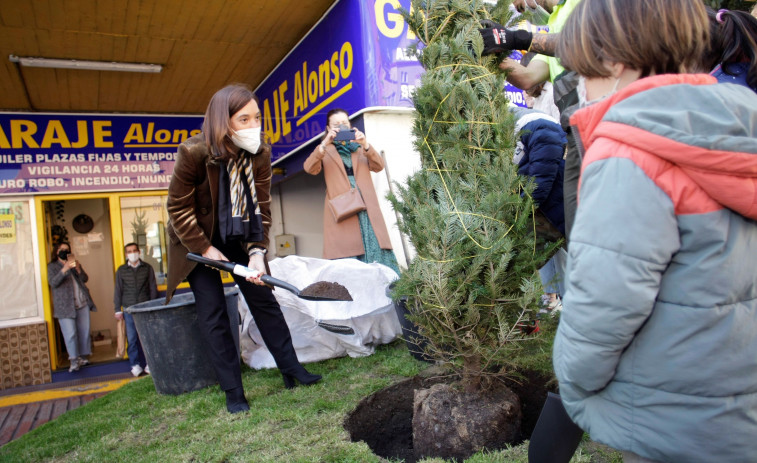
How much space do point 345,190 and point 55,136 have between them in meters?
5.31

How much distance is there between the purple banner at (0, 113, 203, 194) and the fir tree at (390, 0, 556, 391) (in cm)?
671

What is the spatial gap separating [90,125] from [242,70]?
267cm

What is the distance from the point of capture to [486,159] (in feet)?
7.97

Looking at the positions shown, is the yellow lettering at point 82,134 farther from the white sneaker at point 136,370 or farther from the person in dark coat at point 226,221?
the person in dark coat at point 226,221

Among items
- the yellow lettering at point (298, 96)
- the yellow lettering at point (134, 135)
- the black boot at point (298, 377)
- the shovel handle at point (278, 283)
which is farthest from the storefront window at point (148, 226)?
the shovel handle at point (278, 283)

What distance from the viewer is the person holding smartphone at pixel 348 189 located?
486 centimetres

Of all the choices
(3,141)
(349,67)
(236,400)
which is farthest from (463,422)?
(3,141)

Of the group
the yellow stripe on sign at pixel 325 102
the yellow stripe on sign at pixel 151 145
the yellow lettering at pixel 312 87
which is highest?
the yellow lettering at pixel 312 87

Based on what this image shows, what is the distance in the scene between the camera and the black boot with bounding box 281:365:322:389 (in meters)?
3.61

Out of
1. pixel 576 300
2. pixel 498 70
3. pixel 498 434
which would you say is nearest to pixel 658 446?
pixel 576 300

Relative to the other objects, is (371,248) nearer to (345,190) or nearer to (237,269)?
(345,190)

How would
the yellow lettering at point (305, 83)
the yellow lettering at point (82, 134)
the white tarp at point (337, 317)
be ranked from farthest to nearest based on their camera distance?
1. the yellow lettering at point (82, 134)
2. the yellow lettering at point (305, 83)
3. the white tarp at point (337, 317)

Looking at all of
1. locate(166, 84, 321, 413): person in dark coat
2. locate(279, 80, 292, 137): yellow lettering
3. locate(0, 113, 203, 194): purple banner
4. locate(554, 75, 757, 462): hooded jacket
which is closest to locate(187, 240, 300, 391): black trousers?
locate(166, 84, 321, 413): person in dark coat

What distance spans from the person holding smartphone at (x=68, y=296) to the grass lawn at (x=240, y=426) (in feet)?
13.7
